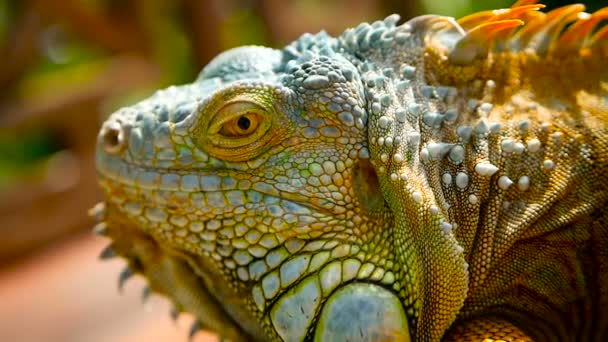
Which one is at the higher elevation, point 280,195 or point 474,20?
point 474,20

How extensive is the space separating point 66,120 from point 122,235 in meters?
6.83

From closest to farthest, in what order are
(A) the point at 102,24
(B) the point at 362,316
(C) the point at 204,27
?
1. (B) the point at 362,316
2. (C) the point at 204,27
3. (A) the point at 102,24

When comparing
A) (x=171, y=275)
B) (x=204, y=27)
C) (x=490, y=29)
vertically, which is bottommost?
(x=204, y=27)

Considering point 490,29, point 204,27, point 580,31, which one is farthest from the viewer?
point 204,27

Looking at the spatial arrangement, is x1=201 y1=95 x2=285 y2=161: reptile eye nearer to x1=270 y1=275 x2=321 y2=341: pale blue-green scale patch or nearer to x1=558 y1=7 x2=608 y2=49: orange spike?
x1=270 y1=275 x2=321 y2=341: pale blue-green scale patch

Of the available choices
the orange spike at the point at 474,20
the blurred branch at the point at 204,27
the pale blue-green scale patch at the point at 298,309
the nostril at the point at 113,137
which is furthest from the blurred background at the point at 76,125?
the pale blue-green scale patch at the point at 298,309

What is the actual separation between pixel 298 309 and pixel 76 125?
7413mm

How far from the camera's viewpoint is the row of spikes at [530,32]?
2.04m

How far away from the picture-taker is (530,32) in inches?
83.6

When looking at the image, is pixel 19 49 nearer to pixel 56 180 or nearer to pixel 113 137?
pixel 56 180

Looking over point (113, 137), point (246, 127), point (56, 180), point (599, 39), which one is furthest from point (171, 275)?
point (56, 180)

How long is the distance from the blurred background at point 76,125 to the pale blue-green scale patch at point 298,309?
4.40m

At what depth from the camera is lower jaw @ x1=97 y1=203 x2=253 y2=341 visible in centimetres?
212

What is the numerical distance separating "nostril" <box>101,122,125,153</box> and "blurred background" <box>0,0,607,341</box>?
4178mm
